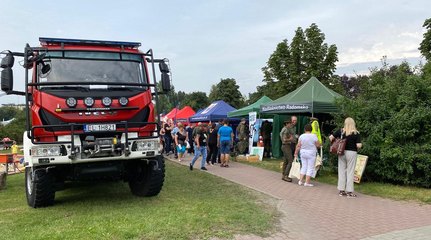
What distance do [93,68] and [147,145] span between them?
178 cm

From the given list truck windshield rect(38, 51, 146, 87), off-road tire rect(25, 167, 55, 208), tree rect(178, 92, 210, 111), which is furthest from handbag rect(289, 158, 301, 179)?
tree rect(178, 92, 210, 111)

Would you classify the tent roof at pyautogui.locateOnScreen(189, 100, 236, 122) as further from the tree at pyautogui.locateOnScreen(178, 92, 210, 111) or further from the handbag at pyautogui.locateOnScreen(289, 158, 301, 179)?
the tree at pyautogui.locateOnScreen(178, 92, 210, 111)

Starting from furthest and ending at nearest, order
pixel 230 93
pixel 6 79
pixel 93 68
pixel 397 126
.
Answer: pixel 230 93
pixel 397 126
pixel 93 68
pixel 6 79

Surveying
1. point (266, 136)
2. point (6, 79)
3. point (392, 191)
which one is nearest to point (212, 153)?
point (266, 136)

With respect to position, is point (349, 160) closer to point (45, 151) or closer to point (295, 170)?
point (295, 170)

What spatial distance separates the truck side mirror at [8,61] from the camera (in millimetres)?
7043

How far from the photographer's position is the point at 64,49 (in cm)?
765

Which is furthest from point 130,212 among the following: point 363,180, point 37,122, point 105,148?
point 363,180

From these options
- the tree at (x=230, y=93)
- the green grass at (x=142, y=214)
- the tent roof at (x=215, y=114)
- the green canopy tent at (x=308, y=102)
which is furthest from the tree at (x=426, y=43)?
the tree at (x=230, y=93)

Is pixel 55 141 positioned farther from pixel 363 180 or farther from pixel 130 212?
pixel 363 180

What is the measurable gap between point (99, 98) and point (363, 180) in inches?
288

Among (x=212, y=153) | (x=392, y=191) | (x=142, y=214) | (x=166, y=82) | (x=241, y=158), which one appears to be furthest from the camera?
(x=241, y=158)

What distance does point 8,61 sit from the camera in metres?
7.06

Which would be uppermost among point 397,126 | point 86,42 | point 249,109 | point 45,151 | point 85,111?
point 86,42
